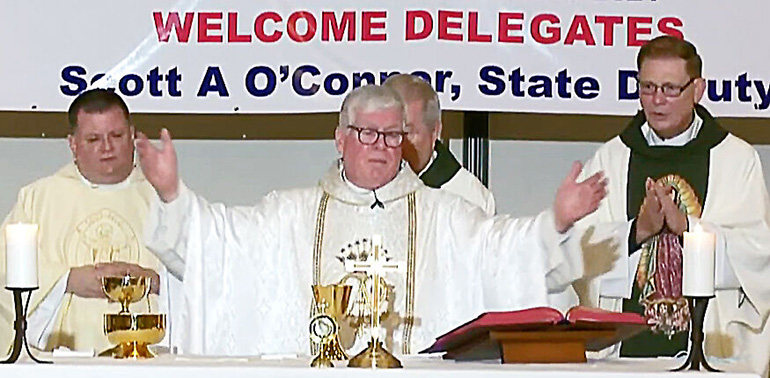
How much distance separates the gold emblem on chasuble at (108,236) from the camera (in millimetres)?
6844

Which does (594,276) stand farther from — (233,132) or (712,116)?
(233,132)

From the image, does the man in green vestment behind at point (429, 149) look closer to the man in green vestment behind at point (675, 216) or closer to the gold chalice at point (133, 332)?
the man in green vestment behind at point (675, 216)

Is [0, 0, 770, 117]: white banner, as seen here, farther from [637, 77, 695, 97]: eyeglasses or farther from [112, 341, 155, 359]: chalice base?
[112, 341, 155, 359]: chalice base

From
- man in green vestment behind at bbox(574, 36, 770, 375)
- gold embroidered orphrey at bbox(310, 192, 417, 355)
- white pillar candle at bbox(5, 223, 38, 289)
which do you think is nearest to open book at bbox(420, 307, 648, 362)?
white pillar candle at bbox(5, 223, 38, 289)

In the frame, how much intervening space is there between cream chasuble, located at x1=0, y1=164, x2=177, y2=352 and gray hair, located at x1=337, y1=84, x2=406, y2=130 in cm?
152

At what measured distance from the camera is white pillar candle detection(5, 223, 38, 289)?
4.12 metres

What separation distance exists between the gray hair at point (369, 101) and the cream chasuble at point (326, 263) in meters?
0.38

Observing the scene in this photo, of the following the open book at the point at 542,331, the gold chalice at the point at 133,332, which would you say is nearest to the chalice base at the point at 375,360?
the open book at the point at 542,331

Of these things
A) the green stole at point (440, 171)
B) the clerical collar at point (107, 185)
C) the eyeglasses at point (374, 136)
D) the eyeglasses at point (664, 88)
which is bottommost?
the clerical collar at point (107, 185)

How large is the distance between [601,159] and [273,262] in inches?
68.2

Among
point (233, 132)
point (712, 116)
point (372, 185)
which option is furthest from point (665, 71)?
point (233, 132)

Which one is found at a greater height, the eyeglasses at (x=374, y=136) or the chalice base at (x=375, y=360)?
the eyeglasses at (x=374, y=136)

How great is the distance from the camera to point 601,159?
6.93 meters

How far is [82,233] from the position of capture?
270 inches
